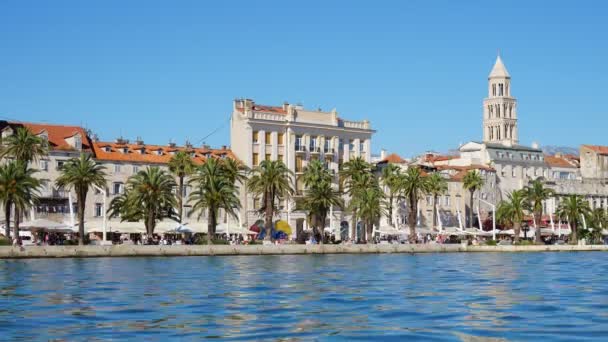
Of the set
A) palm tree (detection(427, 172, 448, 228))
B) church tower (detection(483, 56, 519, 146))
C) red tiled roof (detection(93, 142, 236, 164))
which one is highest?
church tower (detection(483, 56, 519, 146))

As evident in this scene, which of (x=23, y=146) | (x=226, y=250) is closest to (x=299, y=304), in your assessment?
(x=226, y=250)

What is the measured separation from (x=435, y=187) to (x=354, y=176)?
13.2m

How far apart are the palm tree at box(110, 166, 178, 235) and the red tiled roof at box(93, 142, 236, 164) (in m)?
11.8

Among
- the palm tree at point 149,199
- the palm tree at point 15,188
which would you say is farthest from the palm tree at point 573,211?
the palm tree at point 15,188

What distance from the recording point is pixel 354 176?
406 feet

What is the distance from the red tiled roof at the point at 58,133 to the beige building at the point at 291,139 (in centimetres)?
1965

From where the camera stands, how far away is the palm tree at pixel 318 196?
11056 centimetres

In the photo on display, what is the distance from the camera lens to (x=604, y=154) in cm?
17688

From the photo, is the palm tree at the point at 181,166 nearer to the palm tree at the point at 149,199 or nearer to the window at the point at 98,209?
the palm tree at the point at 149,199

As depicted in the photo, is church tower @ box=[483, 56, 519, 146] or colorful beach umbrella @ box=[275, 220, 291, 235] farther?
church tower @ box=[483, 56, 519, 146]

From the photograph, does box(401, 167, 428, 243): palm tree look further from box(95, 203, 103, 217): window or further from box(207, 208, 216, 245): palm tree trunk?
box(95, 203, 103, 217): window

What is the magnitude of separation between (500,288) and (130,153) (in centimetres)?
7543

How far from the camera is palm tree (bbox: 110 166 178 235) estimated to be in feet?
323

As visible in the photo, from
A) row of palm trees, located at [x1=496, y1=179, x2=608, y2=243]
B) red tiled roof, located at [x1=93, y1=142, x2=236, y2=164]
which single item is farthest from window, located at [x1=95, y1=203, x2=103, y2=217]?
row of palm trees, located at [x1=496, y1=179, x2=608, y2=243]
